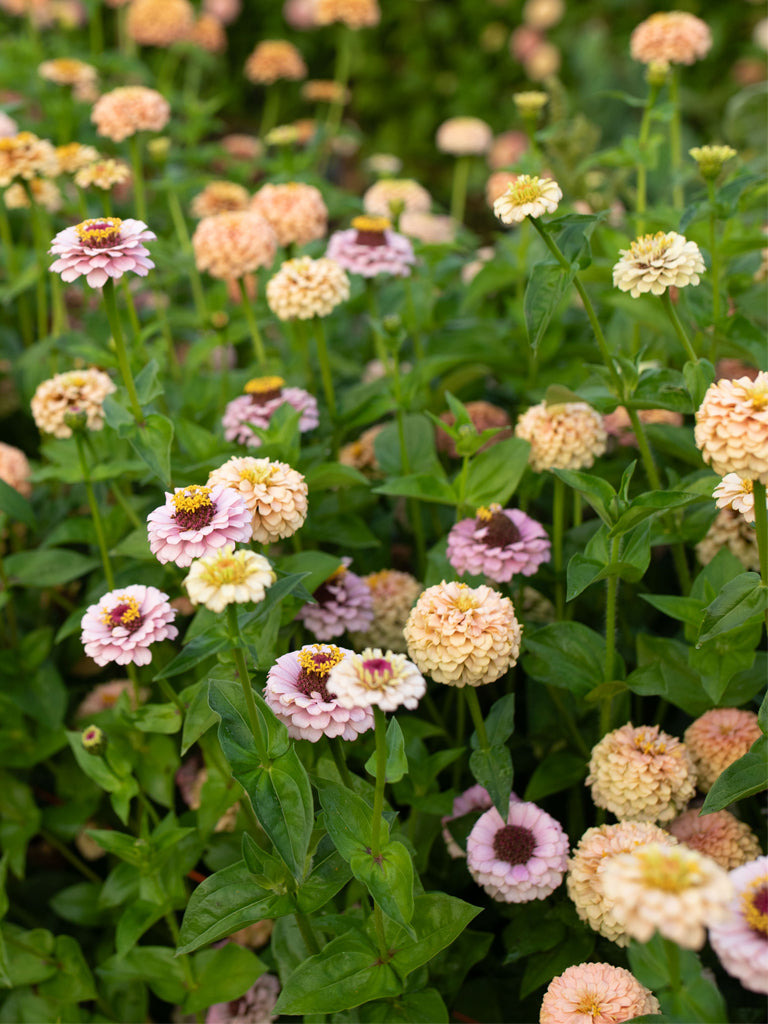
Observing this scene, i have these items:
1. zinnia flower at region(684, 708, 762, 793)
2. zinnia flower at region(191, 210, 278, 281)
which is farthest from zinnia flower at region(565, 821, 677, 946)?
zinnia flower at region(191, 210, 278, 281)

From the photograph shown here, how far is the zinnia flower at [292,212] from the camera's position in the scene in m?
1.86

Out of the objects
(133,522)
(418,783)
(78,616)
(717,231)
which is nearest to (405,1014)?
(418,783)

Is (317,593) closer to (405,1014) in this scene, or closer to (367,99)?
(405,1014)

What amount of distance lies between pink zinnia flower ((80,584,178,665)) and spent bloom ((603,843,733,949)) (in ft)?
2.07

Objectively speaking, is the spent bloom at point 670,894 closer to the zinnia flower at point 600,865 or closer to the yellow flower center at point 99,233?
the zinnia flower at point 600,865

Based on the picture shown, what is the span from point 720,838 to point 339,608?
1.81 ft

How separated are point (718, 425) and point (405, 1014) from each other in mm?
745

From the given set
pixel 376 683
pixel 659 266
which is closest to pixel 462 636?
pixel 376 683

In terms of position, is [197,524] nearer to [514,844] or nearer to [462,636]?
[462,636]

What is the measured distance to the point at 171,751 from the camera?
1470mm

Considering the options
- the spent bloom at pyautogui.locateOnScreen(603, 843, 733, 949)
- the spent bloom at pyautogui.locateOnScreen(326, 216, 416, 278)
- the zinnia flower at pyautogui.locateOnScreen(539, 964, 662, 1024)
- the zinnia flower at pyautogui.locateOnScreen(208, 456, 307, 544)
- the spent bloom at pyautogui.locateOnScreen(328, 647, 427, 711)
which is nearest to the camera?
the spent bloom at pyautogui.locateOnScreen(603, 843, 733, 949)

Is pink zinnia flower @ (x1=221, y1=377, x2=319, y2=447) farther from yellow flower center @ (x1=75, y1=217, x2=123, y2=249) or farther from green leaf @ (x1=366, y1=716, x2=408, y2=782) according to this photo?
green leaf @ (x1=366, y1=716, x2=408, y2=782)

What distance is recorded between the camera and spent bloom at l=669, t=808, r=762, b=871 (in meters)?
1.22

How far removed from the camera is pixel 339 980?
109 centimetres
